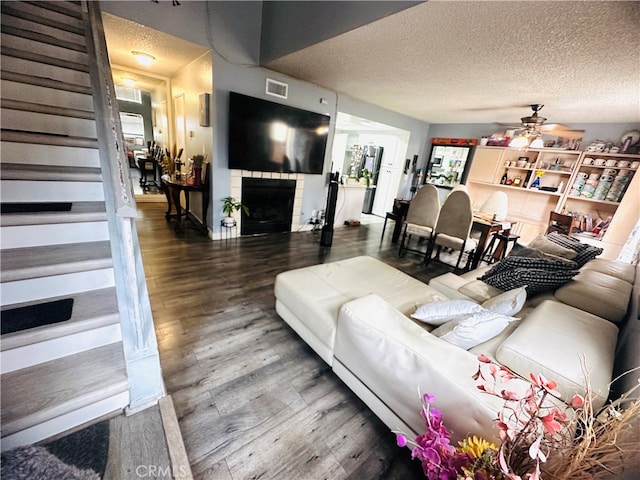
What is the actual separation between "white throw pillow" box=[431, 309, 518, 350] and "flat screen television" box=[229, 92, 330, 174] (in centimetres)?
332

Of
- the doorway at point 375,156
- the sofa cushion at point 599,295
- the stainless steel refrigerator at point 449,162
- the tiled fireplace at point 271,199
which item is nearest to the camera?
the sofa cushion at point 599,295

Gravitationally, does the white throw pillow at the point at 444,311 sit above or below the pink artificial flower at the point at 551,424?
below

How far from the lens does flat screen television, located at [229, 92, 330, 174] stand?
345 centimetres

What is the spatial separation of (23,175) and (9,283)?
2.55 feet

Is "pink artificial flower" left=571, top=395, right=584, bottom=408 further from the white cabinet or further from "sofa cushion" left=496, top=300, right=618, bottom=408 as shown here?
the white cabinet

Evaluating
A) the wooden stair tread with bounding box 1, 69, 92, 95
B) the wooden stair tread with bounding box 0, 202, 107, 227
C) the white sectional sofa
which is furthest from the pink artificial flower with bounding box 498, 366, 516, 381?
the wooden stair tread with bounding box 1, 69, 92, 95

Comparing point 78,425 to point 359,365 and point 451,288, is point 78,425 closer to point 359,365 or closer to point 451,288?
point 359,365

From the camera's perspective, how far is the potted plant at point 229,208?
3.67 metres

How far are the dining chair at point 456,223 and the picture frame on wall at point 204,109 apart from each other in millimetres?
3296

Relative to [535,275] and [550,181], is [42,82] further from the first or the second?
[550,181]

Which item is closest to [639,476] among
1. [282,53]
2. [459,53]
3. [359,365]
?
[359,365]

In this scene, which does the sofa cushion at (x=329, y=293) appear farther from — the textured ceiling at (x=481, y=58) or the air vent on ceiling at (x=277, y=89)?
the air vent on ceiling at (x=277, y=89)

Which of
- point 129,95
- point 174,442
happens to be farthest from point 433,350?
point 129,95

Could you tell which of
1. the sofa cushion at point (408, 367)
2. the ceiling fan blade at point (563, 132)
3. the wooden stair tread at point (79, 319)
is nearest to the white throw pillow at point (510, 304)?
the sofa cushion at point (408, 367)
